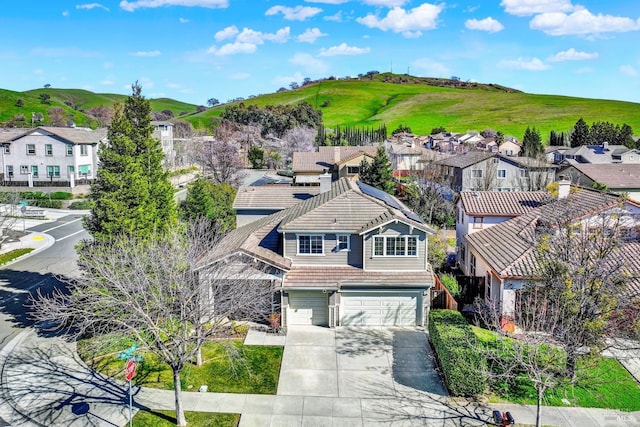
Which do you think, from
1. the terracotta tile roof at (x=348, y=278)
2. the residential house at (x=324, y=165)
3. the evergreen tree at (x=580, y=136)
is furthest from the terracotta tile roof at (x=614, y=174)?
the evergreen tree at (x=580, y=136)

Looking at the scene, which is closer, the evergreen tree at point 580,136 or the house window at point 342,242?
the house window at point 342,242

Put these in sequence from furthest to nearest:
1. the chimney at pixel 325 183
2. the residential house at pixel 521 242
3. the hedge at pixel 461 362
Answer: the chimney at pixel 325 183 → the residential house at pixel 521 242 → the hedge at pixel 461 362

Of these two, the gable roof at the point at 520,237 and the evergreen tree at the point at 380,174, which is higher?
the evergreen tree at the point at 380,174

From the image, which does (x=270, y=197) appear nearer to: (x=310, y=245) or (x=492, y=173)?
(x=310, y=245)

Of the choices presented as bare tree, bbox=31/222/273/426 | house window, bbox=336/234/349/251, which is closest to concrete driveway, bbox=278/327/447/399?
bare tree, bbox=31/222/273/426

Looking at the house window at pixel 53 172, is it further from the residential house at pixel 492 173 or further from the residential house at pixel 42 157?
the residential house at pixel 492 173

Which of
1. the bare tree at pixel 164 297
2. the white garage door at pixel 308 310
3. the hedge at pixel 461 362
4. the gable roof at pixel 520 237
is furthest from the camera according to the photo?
the white garage door at pixel 308 310

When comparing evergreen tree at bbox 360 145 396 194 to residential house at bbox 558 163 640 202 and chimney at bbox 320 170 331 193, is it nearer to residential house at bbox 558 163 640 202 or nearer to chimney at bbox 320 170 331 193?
residential house at bbox 558 163 640 202
